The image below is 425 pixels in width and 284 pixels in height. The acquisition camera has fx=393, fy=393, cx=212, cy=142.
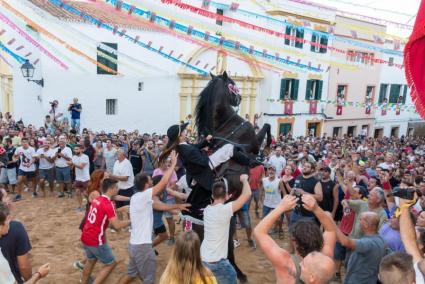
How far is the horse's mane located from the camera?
4871mm

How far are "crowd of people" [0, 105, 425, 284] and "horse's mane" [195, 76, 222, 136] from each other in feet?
0.72

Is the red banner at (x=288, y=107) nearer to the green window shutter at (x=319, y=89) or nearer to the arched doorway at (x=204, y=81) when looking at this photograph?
the arched doorway at (x=204, y=81)

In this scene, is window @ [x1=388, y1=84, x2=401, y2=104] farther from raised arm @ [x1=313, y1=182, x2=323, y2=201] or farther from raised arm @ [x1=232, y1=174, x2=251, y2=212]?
raised arm @ [x1=232, y1=174, x2=251, y2=212]

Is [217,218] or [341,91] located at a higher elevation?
[341,91]

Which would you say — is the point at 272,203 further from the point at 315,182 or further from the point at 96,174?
the point at 96,174

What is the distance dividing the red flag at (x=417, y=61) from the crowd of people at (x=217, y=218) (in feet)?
4.00

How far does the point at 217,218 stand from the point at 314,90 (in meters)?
22.5

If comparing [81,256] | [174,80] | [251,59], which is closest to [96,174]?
[81,256]

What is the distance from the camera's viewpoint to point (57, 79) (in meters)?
16.2

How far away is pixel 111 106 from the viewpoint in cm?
1808

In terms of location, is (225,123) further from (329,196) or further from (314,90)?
(314,90)

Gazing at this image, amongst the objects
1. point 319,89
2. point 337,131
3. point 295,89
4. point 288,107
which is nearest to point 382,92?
point 337,131

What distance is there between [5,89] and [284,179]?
15822 millimetres

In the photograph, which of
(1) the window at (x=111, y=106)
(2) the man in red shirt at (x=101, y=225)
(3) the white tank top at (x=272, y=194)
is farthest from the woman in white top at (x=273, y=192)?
(1) the window at (x=111, y=106)
